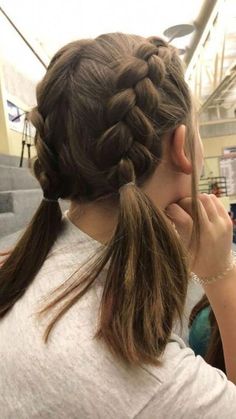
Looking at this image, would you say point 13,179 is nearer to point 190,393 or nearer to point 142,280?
point 142,280

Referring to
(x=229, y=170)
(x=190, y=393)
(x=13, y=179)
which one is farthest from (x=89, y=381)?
(x=229, y=170)

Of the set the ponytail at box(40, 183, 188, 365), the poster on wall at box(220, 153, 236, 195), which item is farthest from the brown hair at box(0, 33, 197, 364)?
the poster on wall at box(220, 153, 236, 195)

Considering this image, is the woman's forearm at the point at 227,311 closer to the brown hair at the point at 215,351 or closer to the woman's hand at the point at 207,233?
the woman's hand at the point at 207,233

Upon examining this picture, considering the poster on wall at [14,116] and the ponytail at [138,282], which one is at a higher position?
the ponytail at [138,282]

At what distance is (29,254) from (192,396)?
31 centimetres

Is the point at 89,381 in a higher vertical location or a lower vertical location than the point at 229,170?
higher

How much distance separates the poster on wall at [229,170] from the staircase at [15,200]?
5.37 m

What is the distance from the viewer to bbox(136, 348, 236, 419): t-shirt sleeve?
1.40ft

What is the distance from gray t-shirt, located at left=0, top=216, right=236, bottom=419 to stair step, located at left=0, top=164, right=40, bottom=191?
3.17 m

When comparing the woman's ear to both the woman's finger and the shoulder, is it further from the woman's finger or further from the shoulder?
the shoulder

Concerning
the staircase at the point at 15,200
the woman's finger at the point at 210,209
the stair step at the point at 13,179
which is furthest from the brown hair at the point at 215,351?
the stair step at the point at 13,179

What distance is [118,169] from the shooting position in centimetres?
55

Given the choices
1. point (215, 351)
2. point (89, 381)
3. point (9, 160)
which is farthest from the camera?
point (9, 160)

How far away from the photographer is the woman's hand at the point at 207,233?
68 centimetres
